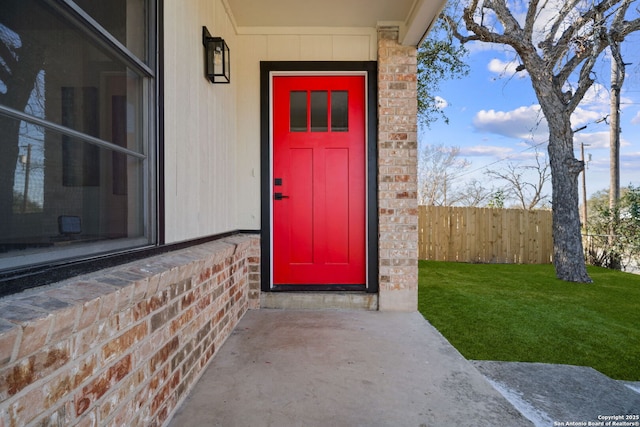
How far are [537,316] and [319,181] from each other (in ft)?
Answer: 9.20

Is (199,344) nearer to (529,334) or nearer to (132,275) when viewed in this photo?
(132,275)

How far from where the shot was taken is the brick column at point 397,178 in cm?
336

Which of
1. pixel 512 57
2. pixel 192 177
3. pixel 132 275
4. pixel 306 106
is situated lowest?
pixel 132 275

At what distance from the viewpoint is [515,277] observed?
19.1 feet

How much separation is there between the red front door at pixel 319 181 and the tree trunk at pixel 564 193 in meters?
4.45

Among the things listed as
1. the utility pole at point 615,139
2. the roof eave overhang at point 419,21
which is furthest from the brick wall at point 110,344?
the utility pole at point 615,139

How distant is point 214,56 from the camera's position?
2.58 meters

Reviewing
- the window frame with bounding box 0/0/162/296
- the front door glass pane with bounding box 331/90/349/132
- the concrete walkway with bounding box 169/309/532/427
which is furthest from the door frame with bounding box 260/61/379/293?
the window frame with bounding box 0/0/162/296

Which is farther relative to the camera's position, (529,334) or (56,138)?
(529,334)

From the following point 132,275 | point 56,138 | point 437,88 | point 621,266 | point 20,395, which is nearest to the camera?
point 20,395

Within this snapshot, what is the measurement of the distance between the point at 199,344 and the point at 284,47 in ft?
9.39

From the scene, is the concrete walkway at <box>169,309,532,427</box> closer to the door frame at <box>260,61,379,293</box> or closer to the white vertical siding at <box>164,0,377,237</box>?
the door frame at <box>260,61,379,293</box>

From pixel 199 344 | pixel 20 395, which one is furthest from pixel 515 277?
pixel 20 395

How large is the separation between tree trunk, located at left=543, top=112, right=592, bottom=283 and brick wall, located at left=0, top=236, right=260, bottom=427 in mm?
6146
